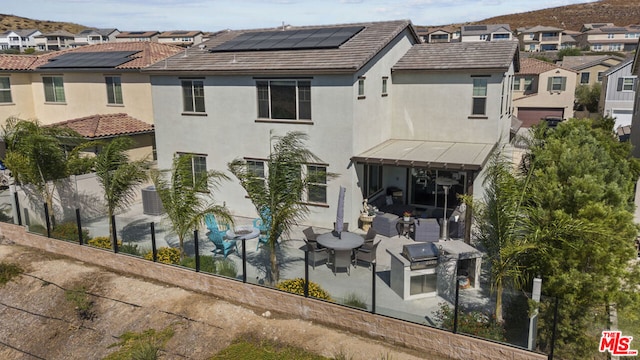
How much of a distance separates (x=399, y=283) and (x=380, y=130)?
9.59 metres

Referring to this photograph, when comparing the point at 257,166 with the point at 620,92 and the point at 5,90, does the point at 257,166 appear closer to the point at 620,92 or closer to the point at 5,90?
the point at 5,90

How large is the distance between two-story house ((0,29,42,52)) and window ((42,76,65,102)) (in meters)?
133

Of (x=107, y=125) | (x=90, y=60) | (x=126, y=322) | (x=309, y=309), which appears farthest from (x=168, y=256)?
(x=90, y=60)

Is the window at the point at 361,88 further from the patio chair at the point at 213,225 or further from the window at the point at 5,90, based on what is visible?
the window at the point at 5,90

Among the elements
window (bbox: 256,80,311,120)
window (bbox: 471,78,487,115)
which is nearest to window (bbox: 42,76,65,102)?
window (bbox: 256,80,311,120)

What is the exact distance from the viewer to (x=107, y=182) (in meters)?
15.8

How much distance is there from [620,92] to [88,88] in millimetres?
46955

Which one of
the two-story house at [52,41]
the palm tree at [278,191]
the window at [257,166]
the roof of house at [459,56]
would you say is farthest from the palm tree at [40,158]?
the two-story house at [52,41]

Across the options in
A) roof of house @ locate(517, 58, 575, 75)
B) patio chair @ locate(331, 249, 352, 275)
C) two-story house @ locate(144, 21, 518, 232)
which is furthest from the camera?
roof of house @ locate(517, 58, 575, 75)

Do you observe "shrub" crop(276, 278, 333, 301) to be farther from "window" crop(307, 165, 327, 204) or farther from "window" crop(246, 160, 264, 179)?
"window" crop(246, 160, 264, 179)

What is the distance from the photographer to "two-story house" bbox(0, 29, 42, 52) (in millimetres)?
137000

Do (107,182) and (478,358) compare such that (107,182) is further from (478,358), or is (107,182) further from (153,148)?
(478,358)

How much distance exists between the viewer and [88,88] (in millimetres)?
26500

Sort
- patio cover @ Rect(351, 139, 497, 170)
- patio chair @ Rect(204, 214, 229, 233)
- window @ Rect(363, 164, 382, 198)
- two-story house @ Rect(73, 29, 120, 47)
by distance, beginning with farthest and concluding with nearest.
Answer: two-story house @ Rect(73, 29, 120, 47) → window @ Rect(363, 164, 382, 198) → patio cover @ Rect(351, 139, 497, 170) → patio chair @ Rect(204, 214, 229, 233)
